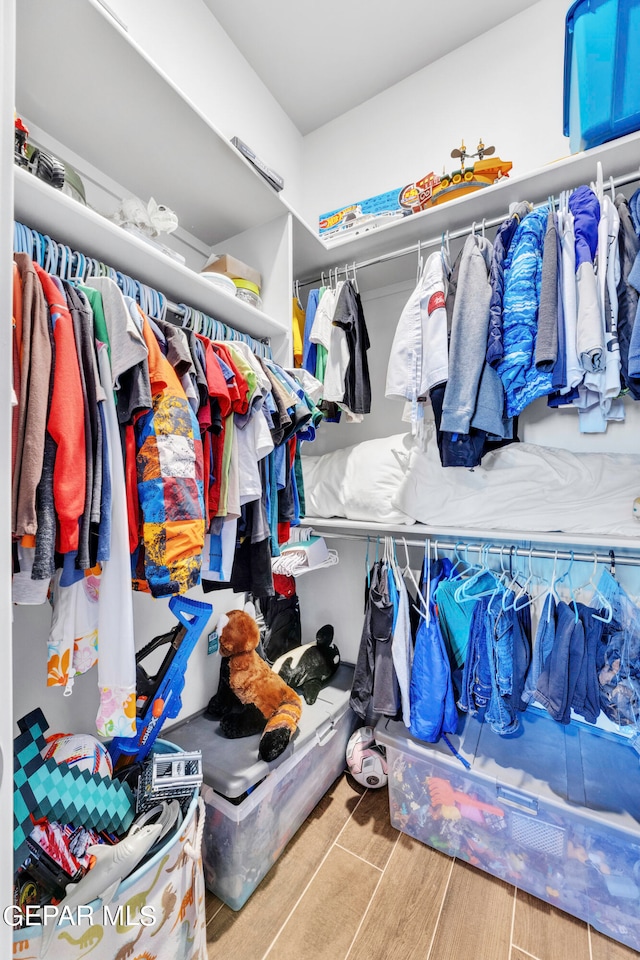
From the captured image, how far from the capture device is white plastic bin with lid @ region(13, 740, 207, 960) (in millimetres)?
739

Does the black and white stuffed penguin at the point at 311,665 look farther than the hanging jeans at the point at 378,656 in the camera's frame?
Yes

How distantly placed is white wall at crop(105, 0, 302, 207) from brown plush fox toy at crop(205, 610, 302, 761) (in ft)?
5.53

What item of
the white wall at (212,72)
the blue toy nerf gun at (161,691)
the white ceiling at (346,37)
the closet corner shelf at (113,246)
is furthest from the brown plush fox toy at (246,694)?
the white ceiling at (346,37)

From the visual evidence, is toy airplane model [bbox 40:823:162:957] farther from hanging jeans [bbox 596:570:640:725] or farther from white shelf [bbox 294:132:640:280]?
white shelf [bbox 294:132:640:280]

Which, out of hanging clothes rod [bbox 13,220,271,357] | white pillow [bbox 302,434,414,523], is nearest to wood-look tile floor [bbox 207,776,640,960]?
white pillow [bbox 302,434,414,523]

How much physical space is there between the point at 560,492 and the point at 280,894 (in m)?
1.58

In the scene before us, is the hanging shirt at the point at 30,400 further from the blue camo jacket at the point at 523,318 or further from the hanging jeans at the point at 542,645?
the hanging jeans at the point at 542,645

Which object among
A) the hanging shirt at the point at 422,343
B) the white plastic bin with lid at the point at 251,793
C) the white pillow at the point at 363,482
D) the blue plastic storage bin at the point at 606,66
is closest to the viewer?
the blue plastic storage bin at the point at 606,66

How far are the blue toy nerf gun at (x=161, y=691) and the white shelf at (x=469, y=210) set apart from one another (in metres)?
1.49

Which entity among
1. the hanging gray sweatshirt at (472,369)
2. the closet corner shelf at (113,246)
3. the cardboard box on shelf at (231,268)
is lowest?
the hanging gray sweatshirt at (472,369)

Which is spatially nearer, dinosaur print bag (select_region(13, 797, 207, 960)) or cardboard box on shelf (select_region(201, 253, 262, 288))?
dinosaur print bag (select_region(13, 797, 207, 960))

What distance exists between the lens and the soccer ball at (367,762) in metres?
1.73

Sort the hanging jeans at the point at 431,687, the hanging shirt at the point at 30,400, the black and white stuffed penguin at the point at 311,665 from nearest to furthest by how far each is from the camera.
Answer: the hanging shirt at the point at 30,400 → the hanging jeans at the point at 431,687 → the black and white stuffed penguin at the point at 311,665

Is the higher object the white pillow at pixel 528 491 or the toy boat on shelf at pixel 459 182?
the toy boat on shelf at pixel 459 182
